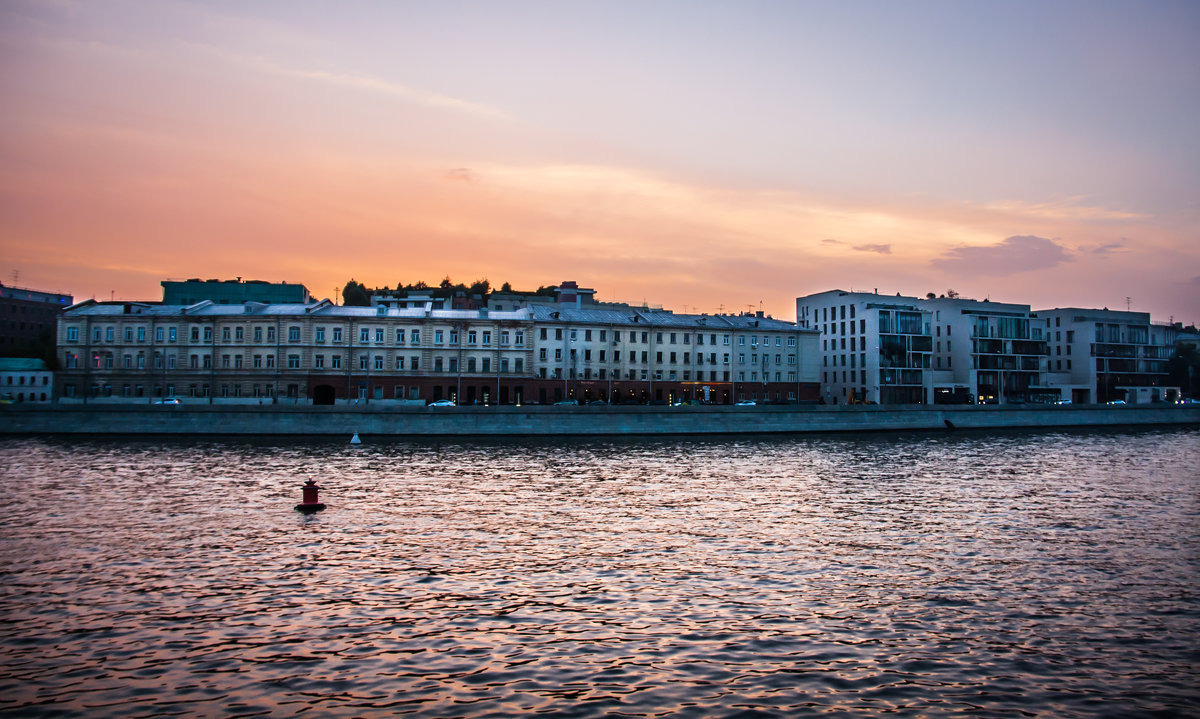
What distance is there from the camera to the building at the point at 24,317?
164 metres

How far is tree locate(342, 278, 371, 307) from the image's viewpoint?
184 meters

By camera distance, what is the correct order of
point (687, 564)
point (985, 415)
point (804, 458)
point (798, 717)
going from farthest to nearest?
point (985, 415) < point (804, 458) < point (687, 564) < point (798, 717)

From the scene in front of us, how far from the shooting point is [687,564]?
26.3 m

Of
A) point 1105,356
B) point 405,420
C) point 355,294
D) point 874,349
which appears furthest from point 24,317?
point 1105,356

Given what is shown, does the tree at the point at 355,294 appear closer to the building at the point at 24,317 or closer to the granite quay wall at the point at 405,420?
the building at the point at 24,317

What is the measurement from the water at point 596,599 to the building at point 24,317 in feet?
478

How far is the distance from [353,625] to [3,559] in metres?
15.0

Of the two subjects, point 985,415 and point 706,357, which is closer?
point 985,415

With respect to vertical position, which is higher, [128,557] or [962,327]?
[962,327]

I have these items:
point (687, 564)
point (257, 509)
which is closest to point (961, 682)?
point (687, 564)

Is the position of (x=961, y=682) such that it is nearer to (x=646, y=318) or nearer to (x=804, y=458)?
(x=804, y=458)

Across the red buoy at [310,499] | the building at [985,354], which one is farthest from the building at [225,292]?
the building at [985,354]

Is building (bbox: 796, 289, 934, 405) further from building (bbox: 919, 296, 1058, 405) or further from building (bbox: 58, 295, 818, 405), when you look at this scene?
building (bbox: 58, 295, 818, 405)

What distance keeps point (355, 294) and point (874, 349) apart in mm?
117122
